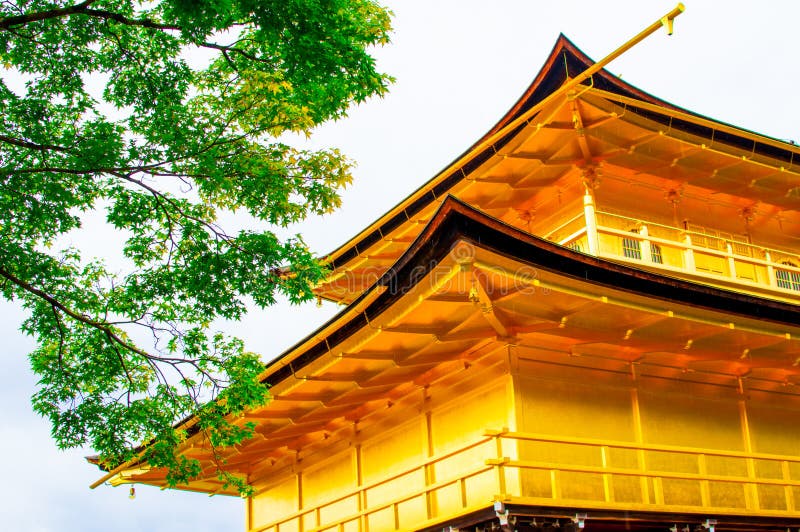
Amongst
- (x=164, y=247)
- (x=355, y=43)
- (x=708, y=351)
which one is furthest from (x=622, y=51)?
(x=164, y=247)

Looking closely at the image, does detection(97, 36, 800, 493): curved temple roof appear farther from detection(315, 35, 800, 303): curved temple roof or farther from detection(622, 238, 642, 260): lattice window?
detection(622, 238, 642, 260): lattice window

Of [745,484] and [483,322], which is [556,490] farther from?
[745,484]

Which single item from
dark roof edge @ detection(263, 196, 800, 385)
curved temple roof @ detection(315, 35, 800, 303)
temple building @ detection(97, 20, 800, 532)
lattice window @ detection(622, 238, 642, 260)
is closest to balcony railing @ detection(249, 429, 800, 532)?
temple building @ detection(97, 20, 800, 532)

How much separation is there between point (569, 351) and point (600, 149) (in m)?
5.28

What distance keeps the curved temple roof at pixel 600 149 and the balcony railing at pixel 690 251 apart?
1268 millimetres

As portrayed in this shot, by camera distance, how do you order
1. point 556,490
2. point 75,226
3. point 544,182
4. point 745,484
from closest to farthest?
1. point 556,490
2. point 75,226
3. point 745,484
4. point 544,182

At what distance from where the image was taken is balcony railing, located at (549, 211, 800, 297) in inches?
683

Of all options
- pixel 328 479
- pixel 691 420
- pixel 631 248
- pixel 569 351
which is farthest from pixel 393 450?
pixel 631 248

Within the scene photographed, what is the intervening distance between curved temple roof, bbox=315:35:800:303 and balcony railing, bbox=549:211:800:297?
1.27 meters

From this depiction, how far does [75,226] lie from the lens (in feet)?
47.8

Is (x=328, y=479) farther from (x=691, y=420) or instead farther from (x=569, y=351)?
(x=691, y=420)

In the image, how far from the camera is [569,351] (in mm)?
15117

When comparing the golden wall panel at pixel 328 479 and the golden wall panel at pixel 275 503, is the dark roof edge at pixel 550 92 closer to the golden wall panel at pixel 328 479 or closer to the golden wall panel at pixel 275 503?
the golden wall panel at pixel 328 479

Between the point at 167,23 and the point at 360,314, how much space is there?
5.59m
